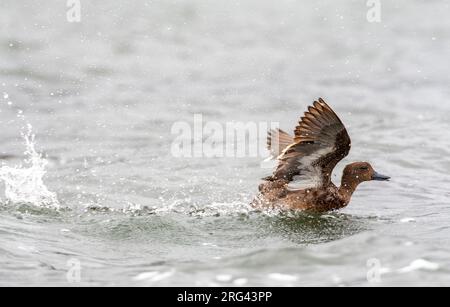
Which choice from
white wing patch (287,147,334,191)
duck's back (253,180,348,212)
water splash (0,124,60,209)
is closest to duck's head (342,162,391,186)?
duck's back (253,180,348,212)

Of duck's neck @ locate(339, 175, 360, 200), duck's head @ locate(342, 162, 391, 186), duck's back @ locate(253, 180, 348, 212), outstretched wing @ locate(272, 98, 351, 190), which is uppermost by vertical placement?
outstretched wing @ locate(272, 98, 351, 190)

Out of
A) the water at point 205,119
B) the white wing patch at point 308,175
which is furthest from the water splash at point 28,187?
the white wing patch at point 308,175

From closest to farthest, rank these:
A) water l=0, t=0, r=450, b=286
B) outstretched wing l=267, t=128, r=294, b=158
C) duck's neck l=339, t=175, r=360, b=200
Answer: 1. water l=0, t=0, r=450, b=286
2. duck's neck l=339, t=175, r=360, b=200
3. outstretched wing l=267, t=128, r=294, b=158

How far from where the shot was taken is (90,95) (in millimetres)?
12539

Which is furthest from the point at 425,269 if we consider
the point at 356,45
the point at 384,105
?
the point at 356,45

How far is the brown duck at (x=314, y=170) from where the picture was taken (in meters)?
7.37

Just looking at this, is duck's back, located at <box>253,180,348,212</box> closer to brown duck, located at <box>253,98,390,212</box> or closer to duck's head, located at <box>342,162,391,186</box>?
brown duck, located at <box>253,98,390,212</box>

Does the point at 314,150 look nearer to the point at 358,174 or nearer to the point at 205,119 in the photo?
the point at 358,174

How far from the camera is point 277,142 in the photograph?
28.1ft

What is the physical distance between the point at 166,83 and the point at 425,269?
715 centimetres

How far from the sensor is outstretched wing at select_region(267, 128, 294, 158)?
8531 millimetres

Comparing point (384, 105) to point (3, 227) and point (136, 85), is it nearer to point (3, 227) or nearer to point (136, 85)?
point (136, 85)

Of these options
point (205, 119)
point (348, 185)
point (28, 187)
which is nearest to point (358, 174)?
point (348, 185)

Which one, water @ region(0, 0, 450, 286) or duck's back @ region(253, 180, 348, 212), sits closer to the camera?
water @ region(0, 0, 450, 286)
